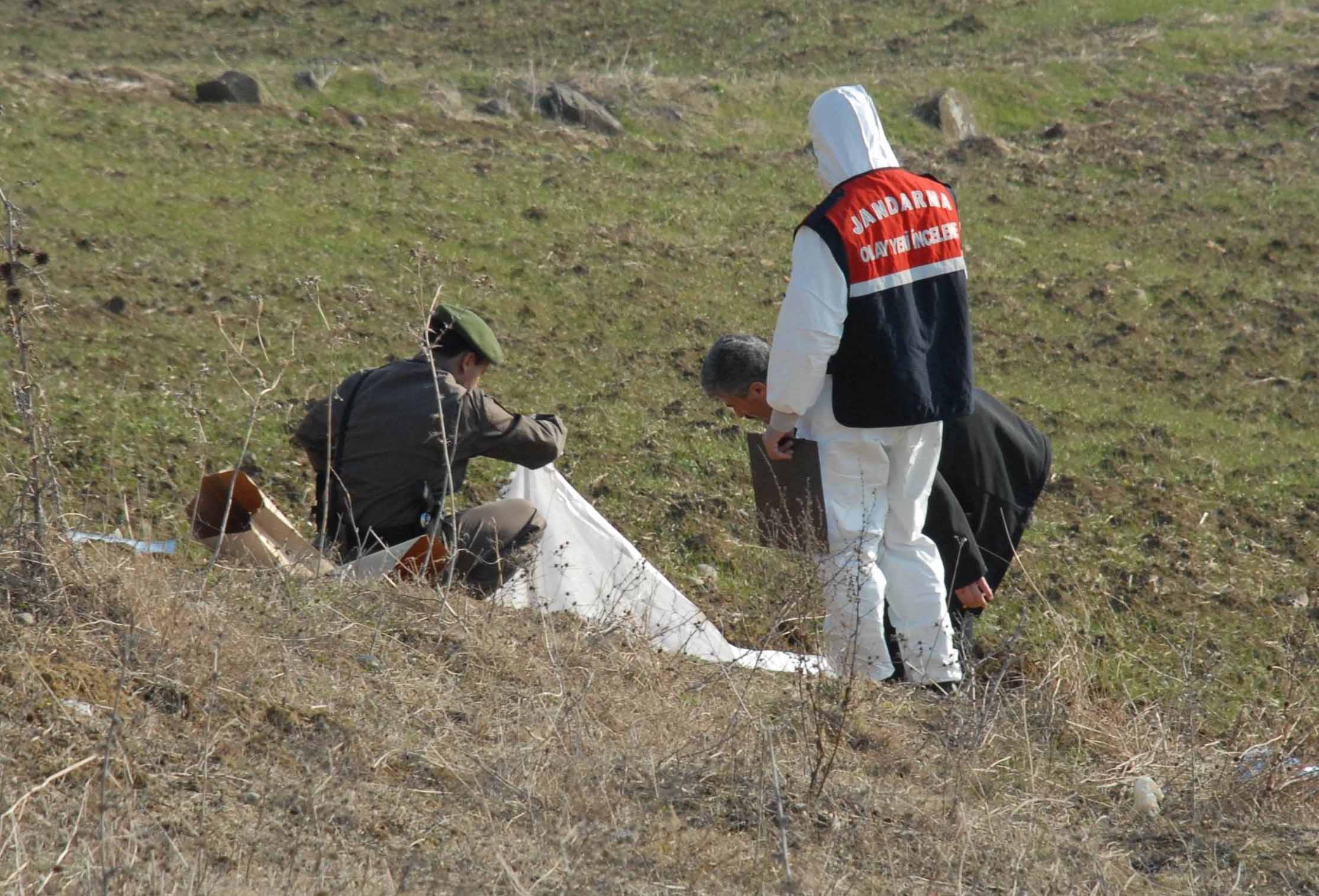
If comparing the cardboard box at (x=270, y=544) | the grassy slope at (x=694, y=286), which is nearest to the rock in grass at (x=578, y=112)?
the grassy slope at (x=694, y=286)

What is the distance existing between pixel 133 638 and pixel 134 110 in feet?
34.5

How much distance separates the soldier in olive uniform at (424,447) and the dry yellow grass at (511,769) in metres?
0.49

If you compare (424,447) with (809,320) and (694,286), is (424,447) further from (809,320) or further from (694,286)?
(694,286)

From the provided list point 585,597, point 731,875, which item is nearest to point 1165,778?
point 731,875

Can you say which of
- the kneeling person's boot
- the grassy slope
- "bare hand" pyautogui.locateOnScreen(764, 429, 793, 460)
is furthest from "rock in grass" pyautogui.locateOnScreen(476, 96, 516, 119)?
"bare hand" pyautogui.locateOnScreen(764, 429, 793, 460)

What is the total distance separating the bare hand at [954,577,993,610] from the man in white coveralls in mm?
397

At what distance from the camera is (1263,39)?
73.9ft

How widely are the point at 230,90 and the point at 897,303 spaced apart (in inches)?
435

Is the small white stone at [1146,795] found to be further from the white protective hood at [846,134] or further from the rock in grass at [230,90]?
the rock in grass at [230,90]

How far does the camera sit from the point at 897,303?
177 inches

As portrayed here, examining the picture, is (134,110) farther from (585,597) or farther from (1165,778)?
(1165,778)

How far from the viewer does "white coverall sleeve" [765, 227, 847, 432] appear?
4.40 meters

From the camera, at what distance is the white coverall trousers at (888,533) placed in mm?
4590

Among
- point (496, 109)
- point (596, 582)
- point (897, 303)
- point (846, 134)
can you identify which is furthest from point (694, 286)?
point (897, 303)
